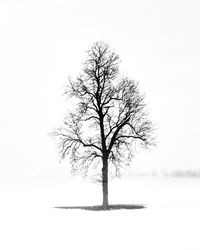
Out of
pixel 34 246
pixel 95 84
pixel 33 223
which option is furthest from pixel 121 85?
A: pixel 34 246

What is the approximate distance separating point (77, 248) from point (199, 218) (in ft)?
51.1

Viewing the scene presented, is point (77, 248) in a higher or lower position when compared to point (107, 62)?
lower

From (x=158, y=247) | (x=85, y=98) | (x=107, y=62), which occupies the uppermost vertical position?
(x=107, y=62)

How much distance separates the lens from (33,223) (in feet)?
106

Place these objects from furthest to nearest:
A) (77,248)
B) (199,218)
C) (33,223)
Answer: (199,218) < (33,223) < (77,248)

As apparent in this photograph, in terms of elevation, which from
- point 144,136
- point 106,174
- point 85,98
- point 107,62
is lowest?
point 106,174

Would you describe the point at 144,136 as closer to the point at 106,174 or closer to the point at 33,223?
the point at 106,174

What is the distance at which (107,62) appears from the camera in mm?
46625

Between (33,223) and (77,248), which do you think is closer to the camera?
(77,248)

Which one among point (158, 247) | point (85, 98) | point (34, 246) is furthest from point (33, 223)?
point (85, 98)

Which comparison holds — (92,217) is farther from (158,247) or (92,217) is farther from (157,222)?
(158,247)

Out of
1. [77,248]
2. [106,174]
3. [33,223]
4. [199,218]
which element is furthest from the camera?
[106,174]

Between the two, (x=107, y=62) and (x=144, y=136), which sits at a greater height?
(x=107, y=62)

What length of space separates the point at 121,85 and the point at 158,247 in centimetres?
2593
